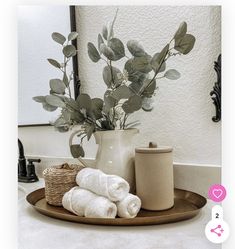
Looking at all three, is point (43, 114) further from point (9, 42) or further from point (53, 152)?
point (9, 42)

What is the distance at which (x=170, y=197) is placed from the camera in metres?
0.85

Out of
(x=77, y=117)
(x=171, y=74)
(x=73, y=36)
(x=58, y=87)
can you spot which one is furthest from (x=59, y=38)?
(x=171, y=74)

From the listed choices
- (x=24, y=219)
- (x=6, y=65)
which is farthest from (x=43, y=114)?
(x=24, y=219)

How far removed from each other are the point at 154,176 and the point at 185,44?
38cm

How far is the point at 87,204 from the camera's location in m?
0.81

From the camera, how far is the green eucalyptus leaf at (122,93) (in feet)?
2.73

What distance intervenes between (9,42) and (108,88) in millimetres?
331

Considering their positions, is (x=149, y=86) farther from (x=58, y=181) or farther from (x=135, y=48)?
(x=58, y=181)

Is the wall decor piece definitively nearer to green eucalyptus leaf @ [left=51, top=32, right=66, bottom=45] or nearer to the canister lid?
the canister lid

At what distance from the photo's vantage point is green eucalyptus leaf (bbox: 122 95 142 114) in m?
0.85

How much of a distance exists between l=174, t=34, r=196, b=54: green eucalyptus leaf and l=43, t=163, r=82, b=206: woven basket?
0.45 meters

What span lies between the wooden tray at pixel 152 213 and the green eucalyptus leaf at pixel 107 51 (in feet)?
1.41

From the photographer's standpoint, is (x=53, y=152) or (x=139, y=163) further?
(x=53, y=152)

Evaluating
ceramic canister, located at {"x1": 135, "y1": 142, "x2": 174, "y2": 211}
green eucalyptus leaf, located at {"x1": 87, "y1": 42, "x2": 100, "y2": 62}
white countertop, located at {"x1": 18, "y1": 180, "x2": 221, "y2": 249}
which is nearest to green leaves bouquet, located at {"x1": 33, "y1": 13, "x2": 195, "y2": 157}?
green eucalyptus leaf, located at {"x1": 87, "y1": 42, "x2": 100, "y2": 62}
